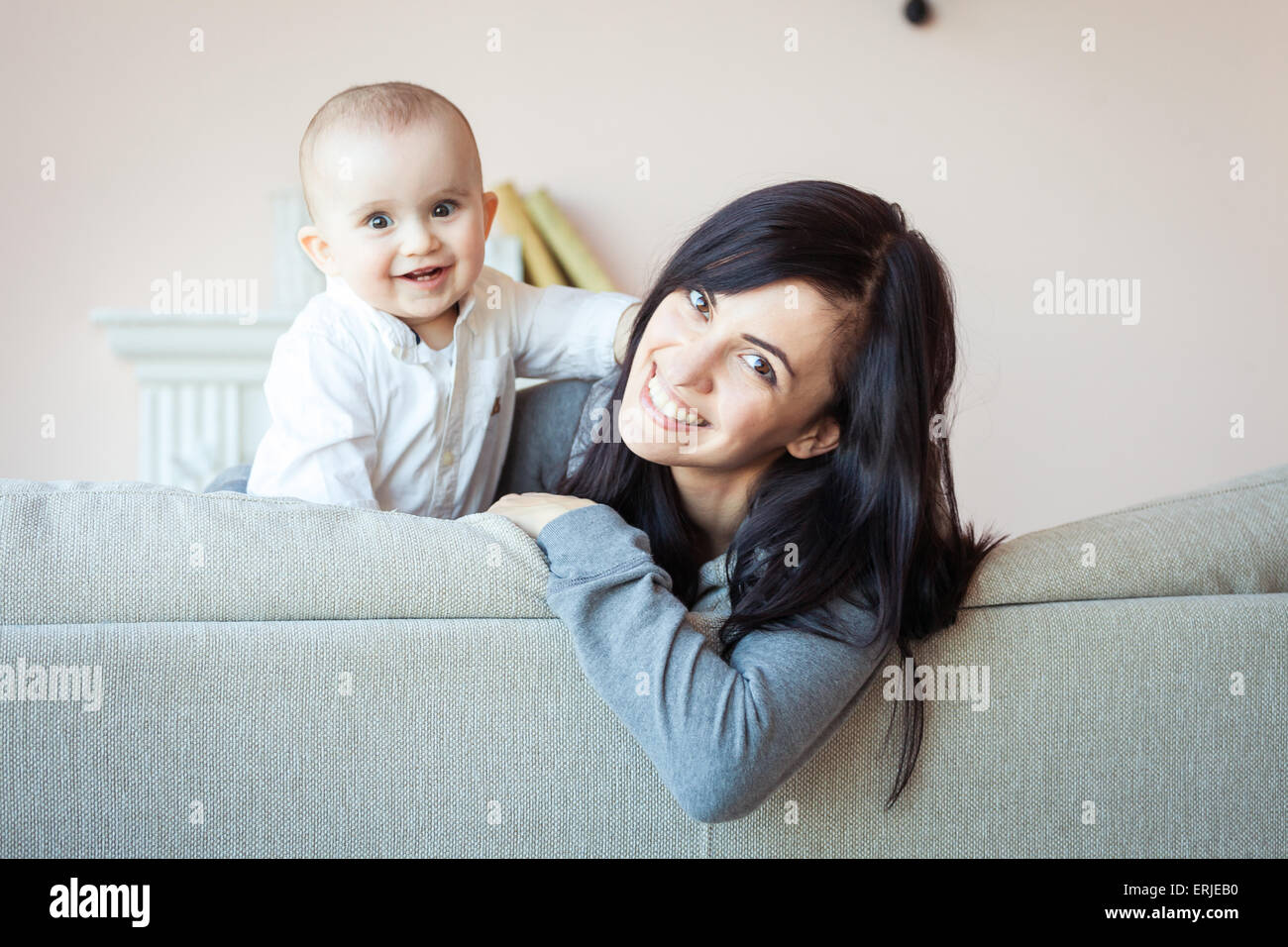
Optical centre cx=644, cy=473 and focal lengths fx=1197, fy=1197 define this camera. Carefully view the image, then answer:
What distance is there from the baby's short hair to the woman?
0.38m

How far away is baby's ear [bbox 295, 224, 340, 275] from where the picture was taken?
1.59 m

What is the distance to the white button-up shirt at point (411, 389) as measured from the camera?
1494mm

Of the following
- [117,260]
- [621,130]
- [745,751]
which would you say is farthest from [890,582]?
[117,260]

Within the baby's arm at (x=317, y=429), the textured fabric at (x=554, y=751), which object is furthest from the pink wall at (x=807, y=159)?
the textured fabric at (x=554, y=751)

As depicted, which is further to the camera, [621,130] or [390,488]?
[621,130]

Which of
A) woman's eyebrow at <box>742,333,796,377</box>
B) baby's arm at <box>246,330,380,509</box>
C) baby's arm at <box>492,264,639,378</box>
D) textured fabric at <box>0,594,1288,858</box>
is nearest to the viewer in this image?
textured fabric at <box>0,594,1288,858</box>

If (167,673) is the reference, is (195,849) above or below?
below

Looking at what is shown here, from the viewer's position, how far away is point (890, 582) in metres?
1.12

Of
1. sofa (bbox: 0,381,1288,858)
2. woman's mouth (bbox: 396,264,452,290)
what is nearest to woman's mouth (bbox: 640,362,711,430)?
sofa (bbox: 0,381,1288,858)

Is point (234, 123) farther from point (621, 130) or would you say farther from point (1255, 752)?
point (1255, 752)

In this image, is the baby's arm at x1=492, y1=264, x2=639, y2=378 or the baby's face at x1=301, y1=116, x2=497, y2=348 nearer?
the baby's face at x1=301, y1=116, x2=497, y2=348

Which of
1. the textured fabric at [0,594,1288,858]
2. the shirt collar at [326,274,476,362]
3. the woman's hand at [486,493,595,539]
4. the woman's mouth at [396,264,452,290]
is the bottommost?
the textured fabric at [0,594,1288,858]

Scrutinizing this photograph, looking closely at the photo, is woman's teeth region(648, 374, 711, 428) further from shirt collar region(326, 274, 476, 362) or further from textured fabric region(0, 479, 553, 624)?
shirt collar region(326, 274, 476, 362)
